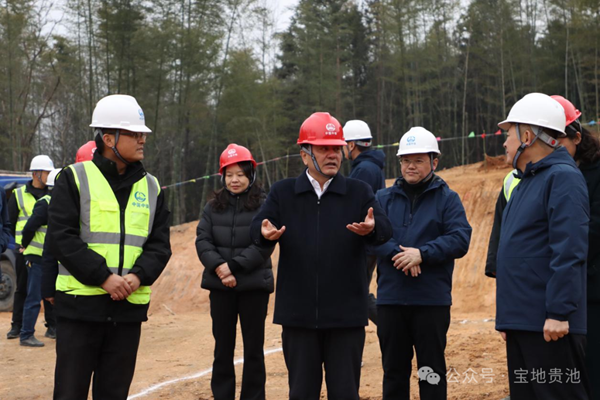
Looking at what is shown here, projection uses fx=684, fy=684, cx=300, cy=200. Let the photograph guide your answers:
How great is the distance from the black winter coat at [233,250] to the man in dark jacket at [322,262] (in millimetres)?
1423

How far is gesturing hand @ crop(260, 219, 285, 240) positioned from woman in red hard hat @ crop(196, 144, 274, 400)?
1.56 metres

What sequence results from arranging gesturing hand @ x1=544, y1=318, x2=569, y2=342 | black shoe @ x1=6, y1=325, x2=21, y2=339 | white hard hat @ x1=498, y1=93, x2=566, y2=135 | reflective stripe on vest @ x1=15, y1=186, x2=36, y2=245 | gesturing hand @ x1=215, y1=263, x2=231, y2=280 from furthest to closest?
black shoe @ x1=6, y1=325, x2=21, y2=339, reflective stripe on vest @ x1=15, y1=186, x2=36, y2=245, gesturing hand @ x1=215, y1=263, x2=231, y2=280, white hard hat @ x1=498, y1=93, x2=566, y2=135, gesturing hand @ x1=544, y1=318, x2=569, y2=342

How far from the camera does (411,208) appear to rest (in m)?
5.11

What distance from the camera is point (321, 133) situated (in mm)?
4129

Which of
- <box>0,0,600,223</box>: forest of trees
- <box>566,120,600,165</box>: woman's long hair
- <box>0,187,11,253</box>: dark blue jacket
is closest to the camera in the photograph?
<box>566,120,600,165</box>: woman's long hair

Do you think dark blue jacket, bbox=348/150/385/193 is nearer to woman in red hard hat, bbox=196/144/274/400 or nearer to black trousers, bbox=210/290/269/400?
woman in red hard hat, bbox=196/144/274/400

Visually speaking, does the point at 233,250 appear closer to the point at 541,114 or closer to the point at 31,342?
the point at 541,114

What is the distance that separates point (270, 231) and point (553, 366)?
66.4 inches

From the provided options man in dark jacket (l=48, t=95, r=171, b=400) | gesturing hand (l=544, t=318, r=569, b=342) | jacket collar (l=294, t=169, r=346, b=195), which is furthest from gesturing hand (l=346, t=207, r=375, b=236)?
man in dark jacket (l=48, t=95, r=171, b=400)

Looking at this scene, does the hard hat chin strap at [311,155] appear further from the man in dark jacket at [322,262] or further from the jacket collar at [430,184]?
the jacket collar at [430,184]

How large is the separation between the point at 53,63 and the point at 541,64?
20549 millimetres

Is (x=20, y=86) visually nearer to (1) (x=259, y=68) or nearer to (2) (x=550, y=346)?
(1) (x=259, y=68)

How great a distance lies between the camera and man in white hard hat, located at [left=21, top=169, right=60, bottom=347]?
27.2 feet

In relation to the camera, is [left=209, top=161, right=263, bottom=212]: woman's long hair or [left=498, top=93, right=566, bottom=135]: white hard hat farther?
[left=209, top=161, right=263, bottom=212]: woman's long hair
